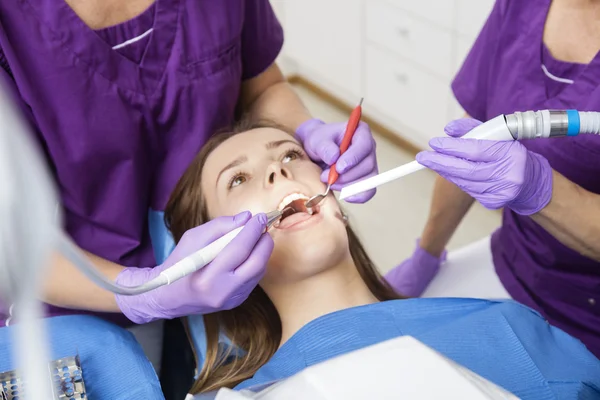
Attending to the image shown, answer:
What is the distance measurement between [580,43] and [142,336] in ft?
3.50

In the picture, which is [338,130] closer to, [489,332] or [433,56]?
[489,332]

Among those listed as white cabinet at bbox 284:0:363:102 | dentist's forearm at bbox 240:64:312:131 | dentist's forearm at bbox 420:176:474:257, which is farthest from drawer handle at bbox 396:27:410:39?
dentist's forearm at bbox 240:64:312:131

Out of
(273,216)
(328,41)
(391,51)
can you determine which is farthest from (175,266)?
(328,41)

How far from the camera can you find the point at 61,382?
115 centimetres

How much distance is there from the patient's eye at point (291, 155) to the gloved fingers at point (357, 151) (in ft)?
0.27

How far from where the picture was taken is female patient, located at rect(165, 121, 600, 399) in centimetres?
128

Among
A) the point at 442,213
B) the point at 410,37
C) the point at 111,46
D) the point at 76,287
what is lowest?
the point at 410,37

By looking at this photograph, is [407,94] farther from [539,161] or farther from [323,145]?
[539,161]

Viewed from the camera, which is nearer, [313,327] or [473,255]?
[313,327]

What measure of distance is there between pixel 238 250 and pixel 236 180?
0.33 m

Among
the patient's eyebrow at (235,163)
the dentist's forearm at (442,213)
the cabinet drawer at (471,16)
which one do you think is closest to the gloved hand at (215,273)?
the patient's eyebrow at (235,163)

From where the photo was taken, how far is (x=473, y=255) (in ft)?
6.11

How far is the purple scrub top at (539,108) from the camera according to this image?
1426mm

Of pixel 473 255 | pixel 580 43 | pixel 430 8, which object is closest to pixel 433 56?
pixel 430 8
